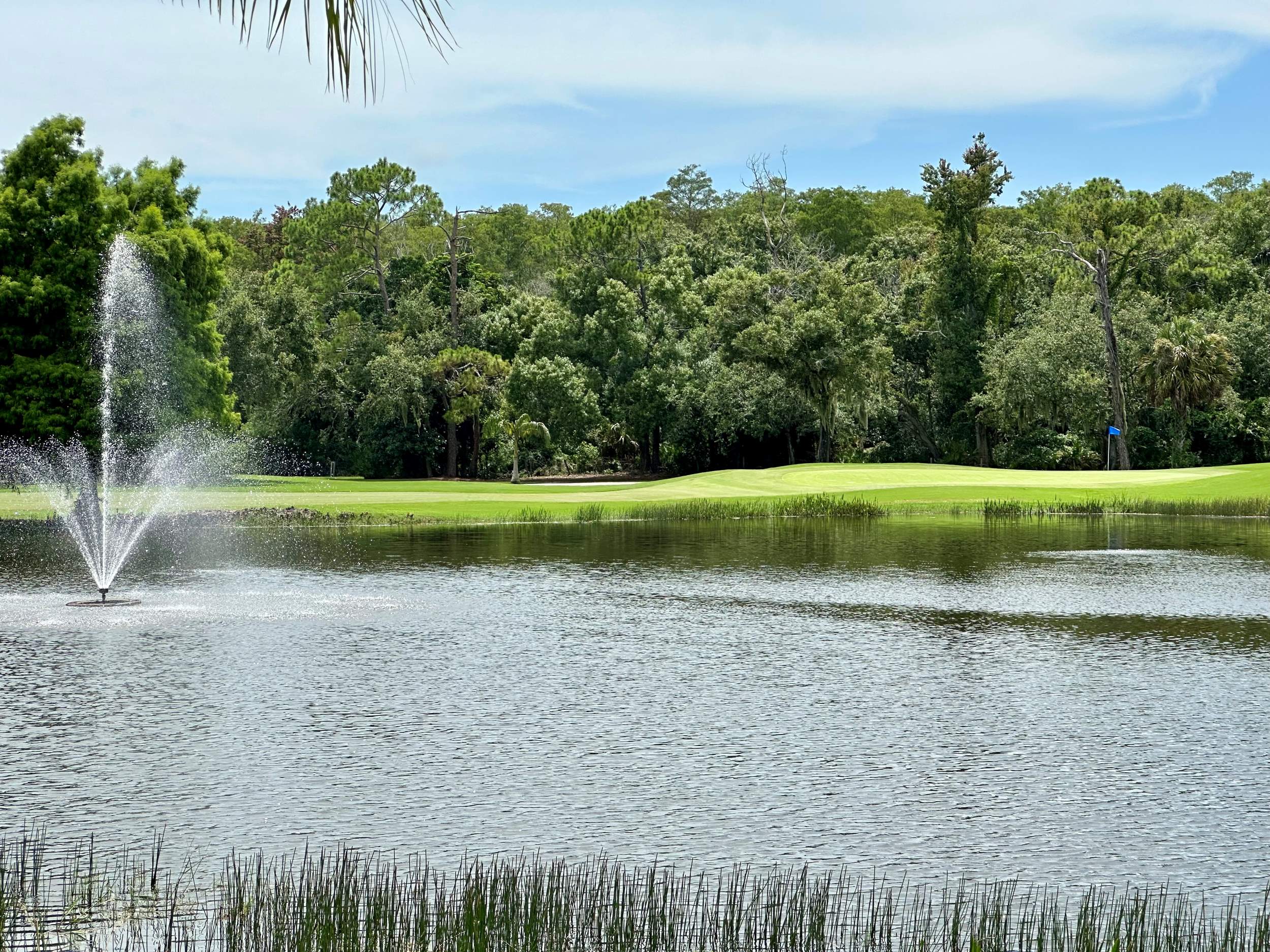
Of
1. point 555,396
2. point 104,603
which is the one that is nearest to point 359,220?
point 555,396

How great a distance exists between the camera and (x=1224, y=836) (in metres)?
11.7

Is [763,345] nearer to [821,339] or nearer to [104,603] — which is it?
[821,339]

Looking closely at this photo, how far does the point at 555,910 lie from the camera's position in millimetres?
9078

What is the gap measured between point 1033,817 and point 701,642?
984 cm

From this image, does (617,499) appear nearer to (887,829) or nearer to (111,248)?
(111,248)

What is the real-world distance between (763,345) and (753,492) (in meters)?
21.4

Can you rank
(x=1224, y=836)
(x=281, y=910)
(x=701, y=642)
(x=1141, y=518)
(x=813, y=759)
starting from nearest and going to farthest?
(x=281, y=910), (x=1224, y=836), (x=813, y=759), (x=701, y=642), (x=1141, y=518)

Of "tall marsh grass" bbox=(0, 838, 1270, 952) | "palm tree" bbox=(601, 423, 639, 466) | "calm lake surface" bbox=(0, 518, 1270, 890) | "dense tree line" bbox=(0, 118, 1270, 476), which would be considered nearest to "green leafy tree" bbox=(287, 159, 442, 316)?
"dense tree line" bbox=(0, 118, 1270, 476)

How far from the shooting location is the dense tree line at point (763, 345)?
7625 centimetres

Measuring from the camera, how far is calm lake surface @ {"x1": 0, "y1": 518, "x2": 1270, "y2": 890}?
38.9ft

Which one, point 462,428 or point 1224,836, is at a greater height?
point 462,428

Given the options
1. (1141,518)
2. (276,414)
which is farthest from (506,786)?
(276,414)

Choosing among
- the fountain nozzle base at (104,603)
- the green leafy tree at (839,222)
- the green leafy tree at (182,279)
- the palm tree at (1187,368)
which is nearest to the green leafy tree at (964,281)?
the palm tree at (1187,368)

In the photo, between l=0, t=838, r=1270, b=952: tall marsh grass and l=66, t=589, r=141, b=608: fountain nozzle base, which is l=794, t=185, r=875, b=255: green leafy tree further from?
l=0, t=838, r=1270, b=952: tall marsh grass
